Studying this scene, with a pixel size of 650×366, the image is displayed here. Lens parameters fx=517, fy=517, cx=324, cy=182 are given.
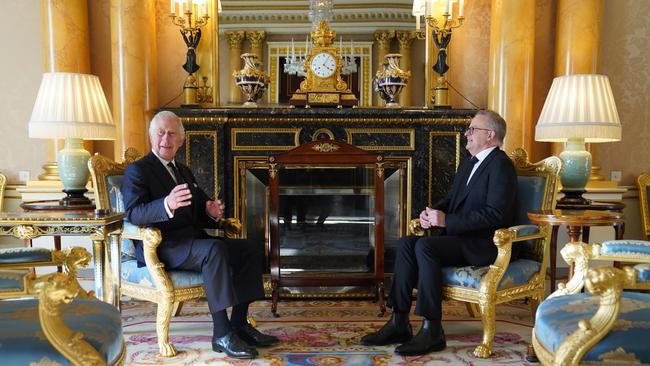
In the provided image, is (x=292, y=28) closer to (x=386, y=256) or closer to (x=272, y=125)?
(x=272, y=125)

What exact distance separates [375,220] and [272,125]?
3.68 ft

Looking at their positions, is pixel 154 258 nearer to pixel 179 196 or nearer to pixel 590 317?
pixel 179 196

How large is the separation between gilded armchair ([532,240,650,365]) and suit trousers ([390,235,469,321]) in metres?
0.99

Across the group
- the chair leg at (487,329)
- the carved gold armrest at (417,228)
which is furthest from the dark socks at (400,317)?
the carved gold armrest at (417,228)

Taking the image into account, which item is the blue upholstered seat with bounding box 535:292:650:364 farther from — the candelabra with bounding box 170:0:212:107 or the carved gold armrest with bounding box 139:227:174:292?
the candelabra with bounding box 170:0:212:107

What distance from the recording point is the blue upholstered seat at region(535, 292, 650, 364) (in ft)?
5.11

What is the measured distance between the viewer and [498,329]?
3.29m

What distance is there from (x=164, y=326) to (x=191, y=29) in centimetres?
253

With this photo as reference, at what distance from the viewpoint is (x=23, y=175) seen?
456 centimetres

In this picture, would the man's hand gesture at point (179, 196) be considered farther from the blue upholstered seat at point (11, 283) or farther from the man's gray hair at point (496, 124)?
the man's gray hair at point (496, 124)

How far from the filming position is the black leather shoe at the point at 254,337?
9.71 ft

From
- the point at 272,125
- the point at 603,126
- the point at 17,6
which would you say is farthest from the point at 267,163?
the point at 17,6

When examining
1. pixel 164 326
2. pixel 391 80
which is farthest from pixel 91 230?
pixel 391 80

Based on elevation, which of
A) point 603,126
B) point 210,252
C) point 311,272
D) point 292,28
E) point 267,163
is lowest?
point 311,272
